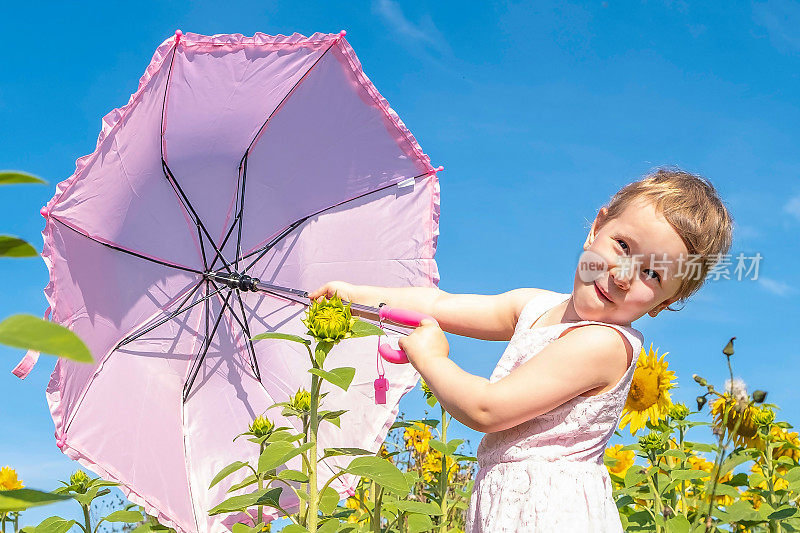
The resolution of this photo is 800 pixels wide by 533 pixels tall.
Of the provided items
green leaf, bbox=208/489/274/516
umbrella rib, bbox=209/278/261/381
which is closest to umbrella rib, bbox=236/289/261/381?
umbrella rib, bbox=209/278/261/381

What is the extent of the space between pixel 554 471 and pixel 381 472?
43 cm

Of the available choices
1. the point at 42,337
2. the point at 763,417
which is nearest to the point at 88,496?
the point at 42,337

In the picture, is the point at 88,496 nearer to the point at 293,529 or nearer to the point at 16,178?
the point at 293,529

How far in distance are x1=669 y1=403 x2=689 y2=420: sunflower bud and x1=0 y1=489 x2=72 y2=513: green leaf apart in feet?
9.14

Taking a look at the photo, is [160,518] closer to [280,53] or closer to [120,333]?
[120,333]

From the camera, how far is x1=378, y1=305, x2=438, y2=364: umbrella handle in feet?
6.59

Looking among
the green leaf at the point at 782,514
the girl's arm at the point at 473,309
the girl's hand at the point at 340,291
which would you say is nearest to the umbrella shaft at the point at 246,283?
the girl's hand at the point at 340,291

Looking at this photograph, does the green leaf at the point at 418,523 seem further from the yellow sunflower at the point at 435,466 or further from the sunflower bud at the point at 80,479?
the sunflower bud at the point at 80,479

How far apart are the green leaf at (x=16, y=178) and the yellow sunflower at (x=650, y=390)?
2694mm

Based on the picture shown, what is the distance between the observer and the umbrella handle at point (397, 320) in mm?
2010

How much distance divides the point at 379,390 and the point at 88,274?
60.5 inches

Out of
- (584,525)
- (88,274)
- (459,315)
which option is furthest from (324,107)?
(584,525)

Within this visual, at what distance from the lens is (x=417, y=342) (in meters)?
1.94

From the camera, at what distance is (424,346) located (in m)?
1.93
